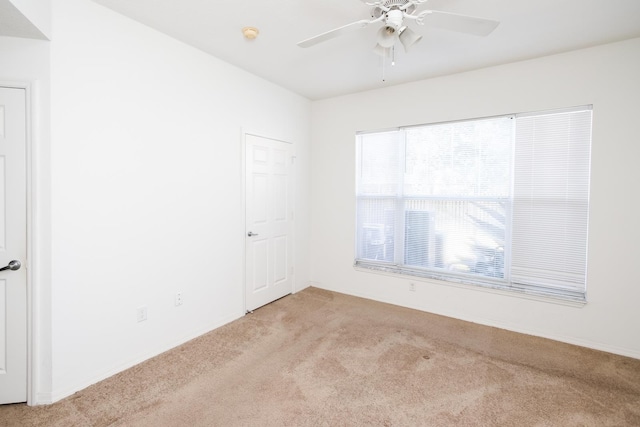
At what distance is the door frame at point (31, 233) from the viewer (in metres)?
1.92

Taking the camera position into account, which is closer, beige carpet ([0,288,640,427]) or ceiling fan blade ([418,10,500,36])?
ceiling fan blade ([418,10,500,36])

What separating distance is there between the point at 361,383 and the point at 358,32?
9.26 feet

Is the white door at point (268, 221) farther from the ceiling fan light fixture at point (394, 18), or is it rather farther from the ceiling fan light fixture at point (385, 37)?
the ceiling fan light fixture at point (394, 18)

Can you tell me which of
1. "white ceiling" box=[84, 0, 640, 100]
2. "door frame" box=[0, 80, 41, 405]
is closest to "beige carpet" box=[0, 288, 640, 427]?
"door frame" box=[0, 80, 41, 405]

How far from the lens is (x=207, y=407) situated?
1980mm

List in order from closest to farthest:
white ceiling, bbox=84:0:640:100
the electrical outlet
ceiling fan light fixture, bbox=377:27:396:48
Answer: ceiling fan light fixture, bbox=377:27:396:48 < white ceiling, bbox=84:0:640:100 < the electrical outlet

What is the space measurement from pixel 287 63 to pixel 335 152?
146 centimetres

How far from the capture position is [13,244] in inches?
76.4

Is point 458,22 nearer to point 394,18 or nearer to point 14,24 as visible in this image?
point 394,18

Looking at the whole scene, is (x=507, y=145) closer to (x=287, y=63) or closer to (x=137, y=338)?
(x=287, y=63)

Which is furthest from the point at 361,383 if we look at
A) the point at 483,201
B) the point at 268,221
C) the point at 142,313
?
the point at 483,201

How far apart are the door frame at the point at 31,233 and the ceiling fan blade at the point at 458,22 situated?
2.52 metres

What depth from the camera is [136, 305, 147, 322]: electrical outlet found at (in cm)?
249

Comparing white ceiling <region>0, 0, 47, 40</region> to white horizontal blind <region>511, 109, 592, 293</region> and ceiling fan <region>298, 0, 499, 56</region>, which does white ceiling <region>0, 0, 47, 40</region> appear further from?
white horizontal blind <region>511, 109, 592, 293</region>
